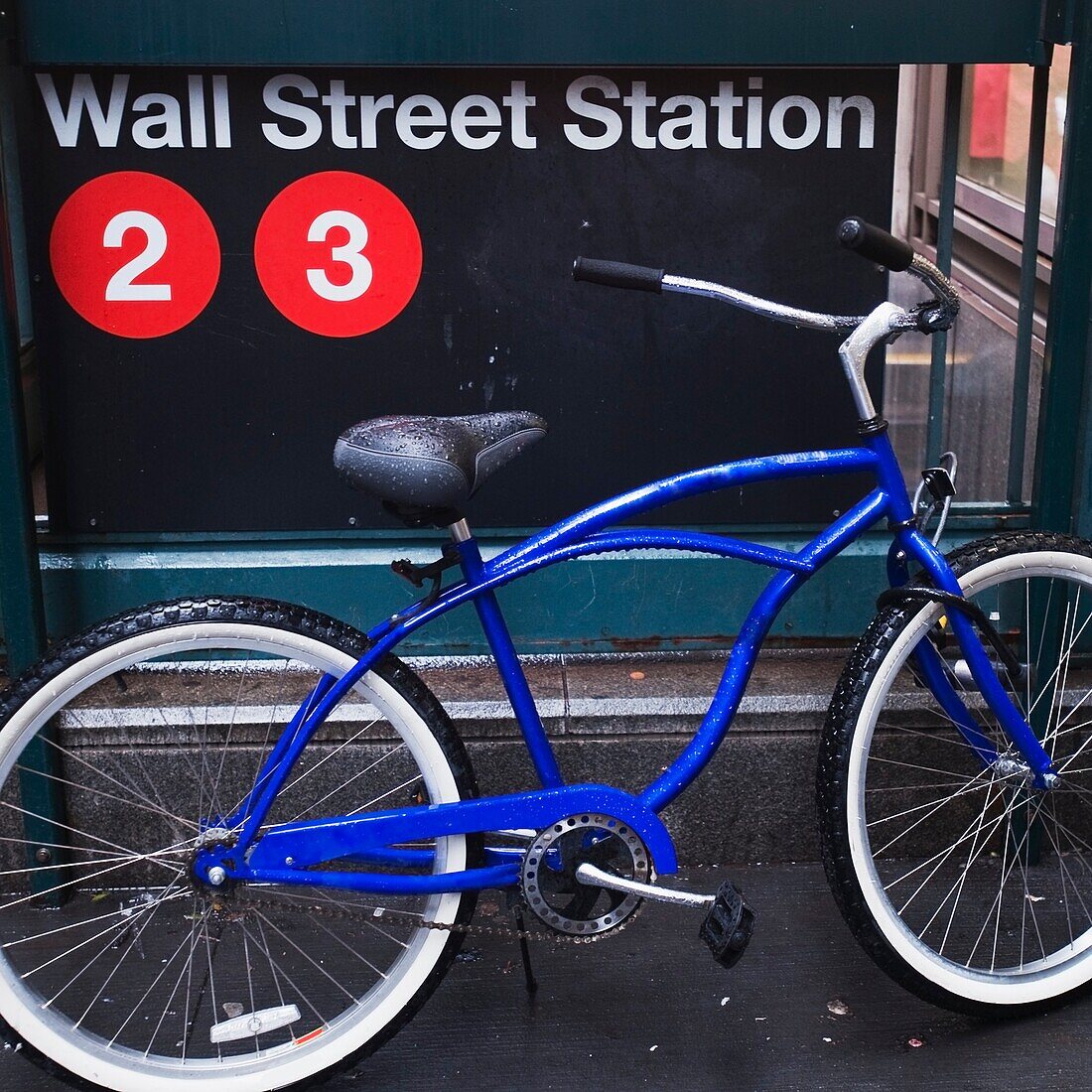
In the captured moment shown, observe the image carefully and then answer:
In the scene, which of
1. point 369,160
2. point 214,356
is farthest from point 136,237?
point 369,160

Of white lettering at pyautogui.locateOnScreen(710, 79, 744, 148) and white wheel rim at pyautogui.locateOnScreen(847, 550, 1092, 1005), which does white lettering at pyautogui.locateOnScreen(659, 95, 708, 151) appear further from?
white wheel rim at pyautogui.locateOnScreen(847, 550, 1092, 1005)

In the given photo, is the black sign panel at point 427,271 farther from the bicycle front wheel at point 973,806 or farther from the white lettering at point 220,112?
the bicycle front wheel at point 973,806

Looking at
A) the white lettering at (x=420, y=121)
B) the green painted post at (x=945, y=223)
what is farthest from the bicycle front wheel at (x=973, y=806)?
the white lettering at (x=420, y=121)

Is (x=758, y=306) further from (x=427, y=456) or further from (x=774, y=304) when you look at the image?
(x=427, y=456)

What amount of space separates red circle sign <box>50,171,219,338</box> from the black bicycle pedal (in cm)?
195

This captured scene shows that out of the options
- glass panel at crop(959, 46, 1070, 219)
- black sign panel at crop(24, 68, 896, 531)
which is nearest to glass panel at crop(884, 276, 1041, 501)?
glass panel at crop(959, 46, 1070, 219)

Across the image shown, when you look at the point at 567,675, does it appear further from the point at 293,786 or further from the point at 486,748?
the point at 293,786

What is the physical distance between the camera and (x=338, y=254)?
364cm

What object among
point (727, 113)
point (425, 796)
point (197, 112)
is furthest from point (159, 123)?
point (425, 796)

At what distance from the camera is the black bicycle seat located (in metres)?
2.66

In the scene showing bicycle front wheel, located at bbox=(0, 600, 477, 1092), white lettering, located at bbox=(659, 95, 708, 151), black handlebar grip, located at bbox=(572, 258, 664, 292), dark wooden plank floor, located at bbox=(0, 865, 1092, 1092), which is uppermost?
white lettering, located at bbox=(659, 95, 708, 151)

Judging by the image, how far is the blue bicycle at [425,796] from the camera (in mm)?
2762

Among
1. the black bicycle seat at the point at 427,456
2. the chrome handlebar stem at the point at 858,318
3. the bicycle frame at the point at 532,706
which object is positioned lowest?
the bicycle frame at the point at 532,706

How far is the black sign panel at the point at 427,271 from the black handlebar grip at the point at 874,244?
3.37 feet
